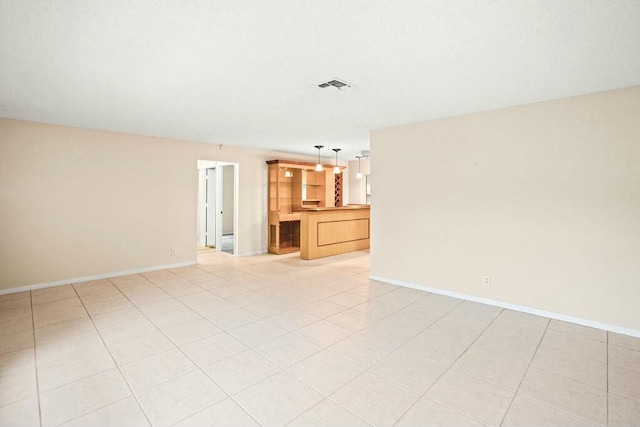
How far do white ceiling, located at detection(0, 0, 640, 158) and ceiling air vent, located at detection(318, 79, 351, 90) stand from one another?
2.8 inches

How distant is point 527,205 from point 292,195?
573 centimetres

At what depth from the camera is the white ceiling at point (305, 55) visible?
1850mm

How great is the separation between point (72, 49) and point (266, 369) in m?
2.93

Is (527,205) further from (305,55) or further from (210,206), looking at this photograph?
(210,206)

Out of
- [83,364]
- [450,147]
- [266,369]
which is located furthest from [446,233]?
[83,364]

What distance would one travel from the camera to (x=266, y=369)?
243 cm

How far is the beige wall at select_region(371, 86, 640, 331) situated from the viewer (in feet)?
10.3

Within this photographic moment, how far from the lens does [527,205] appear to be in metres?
3.67

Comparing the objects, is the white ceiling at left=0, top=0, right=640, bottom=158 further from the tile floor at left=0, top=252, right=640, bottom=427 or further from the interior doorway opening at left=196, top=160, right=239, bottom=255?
the interior doorway opening at left=196, top=160, right=239, bottom=255

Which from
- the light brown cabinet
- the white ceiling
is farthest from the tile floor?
the light brown cabinet

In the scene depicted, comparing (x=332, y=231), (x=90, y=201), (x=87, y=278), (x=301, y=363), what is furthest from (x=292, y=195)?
(x=301, y=363)

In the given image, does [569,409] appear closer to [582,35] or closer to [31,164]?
[582,35]

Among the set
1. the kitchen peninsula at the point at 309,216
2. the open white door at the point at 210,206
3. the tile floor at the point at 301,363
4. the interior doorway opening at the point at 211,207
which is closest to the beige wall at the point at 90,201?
the tile floor at the point at 301,363

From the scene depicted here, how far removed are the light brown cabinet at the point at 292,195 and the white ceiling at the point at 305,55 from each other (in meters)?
3.54
